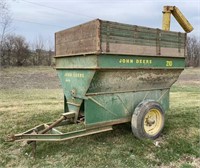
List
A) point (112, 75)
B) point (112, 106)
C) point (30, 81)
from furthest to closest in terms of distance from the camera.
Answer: point (30, 81) → point (112, 106) → point (112, 75)

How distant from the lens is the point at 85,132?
4785 mm

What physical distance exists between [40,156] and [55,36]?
2.59 metres

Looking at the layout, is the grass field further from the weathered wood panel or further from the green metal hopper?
Result: the weathered wood panel

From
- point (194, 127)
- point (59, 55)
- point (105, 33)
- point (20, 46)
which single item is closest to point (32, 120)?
point (59, 55)

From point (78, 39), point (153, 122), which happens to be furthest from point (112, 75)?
point (153, 122)

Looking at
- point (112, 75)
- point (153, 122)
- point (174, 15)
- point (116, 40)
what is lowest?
point (153, 122)

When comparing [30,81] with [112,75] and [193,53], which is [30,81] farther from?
[193,53]

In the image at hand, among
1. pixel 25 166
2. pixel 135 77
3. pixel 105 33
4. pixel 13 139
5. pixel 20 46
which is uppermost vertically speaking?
pixel 20 46

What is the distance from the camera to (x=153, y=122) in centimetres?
561

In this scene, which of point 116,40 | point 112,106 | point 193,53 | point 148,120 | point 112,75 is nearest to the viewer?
point 116,40

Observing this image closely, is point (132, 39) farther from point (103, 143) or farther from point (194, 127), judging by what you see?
point (194, 127)

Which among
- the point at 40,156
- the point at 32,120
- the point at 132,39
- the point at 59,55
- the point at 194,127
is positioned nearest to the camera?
the point at 40,156

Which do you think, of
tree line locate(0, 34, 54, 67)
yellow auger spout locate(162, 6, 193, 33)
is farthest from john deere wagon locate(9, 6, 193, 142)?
tree line locate(0, 34, 54, 67)

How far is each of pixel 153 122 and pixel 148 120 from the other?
0.18 m
